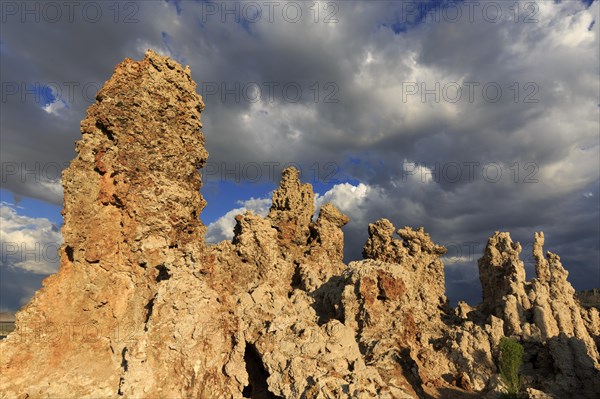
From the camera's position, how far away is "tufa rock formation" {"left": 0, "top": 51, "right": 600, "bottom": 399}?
12.9 meters

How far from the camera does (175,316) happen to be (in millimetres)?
13445

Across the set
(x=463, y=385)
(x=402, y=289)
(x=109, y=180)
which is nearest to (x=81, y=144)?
(x=109, y=180)

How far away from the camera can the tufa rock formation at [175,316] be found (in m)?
12.9

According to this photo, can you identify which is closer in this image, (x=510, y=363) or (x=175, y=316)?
(x=175, y=316)

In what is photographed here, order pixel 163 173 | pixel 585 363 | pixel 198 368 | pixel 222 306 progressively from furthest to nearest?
1. pixel 585 363
2. pixel 163 173
3. pixel 222 306
4. pixel 198 368

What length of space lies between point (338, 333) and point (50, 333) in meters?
10.8

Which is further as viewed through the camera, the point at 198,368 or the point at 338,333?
the point at 338,333

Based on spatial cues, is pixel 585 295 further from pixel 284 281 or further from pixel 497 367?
pixel 284 281

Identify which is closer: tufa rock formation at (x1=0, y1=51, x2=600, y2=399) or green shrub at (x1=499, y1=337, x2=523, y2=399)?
tufa rock formation at (x1=0, y1=51, x2=600, y2=399)

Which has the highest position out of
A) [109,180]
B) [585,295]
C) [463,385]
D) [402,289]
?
[585,295]

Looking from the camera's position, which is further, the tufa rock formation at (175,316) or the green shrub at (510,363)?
the green shrub at (510,363)

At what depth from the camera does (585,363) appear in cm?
2052

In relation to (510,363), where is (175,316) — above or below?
above

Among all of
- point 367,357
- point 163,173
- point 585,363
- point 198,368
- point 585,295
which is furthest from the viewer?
point 585,295
